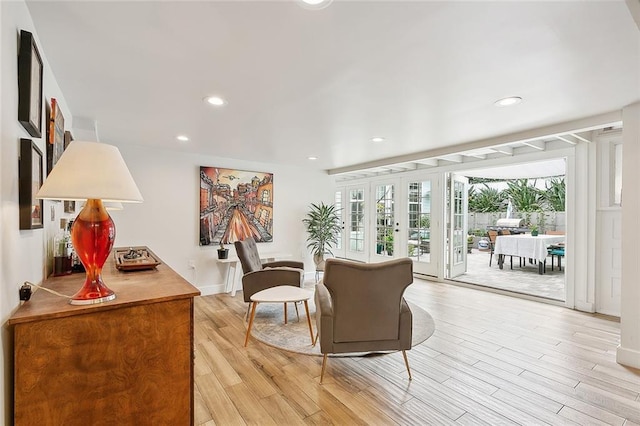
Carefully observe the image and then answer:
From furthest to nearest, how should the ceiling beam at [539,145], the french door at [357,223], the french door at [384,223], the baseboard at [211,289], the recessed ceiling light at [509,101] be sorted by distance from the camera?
1. the french door at [357,223]
2. the french door at [384,223]
3. the baseboard at [211,289]
4. the ceiling beam at [539,145]
5. the recessed ceiling light at [509,101]

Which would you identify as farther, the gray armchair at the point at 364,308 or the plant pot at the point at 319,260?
the plant pot at the point at 319,260

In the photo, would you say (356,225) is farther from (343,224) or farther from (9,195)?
(9,195)

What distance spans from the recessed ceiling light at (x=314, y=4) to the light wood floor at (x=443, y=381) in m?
2.20

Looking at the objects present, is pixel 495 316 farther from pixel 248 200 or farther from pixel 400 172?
pixel 248 200

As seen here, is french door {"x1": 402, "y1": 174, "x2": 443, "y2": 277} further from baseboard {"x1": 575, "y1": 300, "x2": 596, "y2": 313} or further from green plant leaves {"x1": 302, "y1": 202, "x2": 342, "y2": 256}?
baseboard {"x1": 575, "y1": 300, "x2": 596, "y2": 313}

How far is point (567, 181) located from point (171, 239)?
5.46 m

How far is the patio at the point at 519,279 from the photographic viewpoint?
483cm

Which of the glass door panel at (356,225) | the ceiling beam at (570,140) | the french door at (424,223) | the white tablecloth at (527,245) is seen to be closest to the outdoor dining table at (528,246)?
the white tablecloth at (527,245)

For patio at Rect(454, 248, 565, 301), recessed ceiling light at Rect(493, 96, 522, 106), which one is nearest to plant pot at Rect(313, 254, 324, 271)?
patio at Rect(454, 248, 565, 301)

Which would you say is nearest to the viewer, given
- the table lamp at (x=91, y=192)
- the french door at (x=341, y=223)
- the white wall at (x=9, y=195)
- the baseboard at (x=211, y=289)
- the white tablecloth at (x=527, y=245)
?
the white wall at (x=9, y=195)

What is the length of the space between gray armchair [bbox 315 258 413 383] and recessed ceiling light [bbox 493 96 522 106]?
4.90 feet

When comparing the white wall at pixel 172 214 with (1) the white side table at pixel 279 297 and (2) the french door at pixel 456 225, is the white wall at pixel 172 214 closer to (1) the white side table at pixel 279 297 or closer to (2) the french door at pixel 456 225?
(1) the white side table at pixel 279 297

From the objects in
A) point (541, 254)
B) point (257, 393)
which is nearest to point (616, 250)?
point (541, 254)

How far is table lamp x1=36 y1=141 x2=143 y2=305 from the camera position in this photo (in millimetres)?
1137
